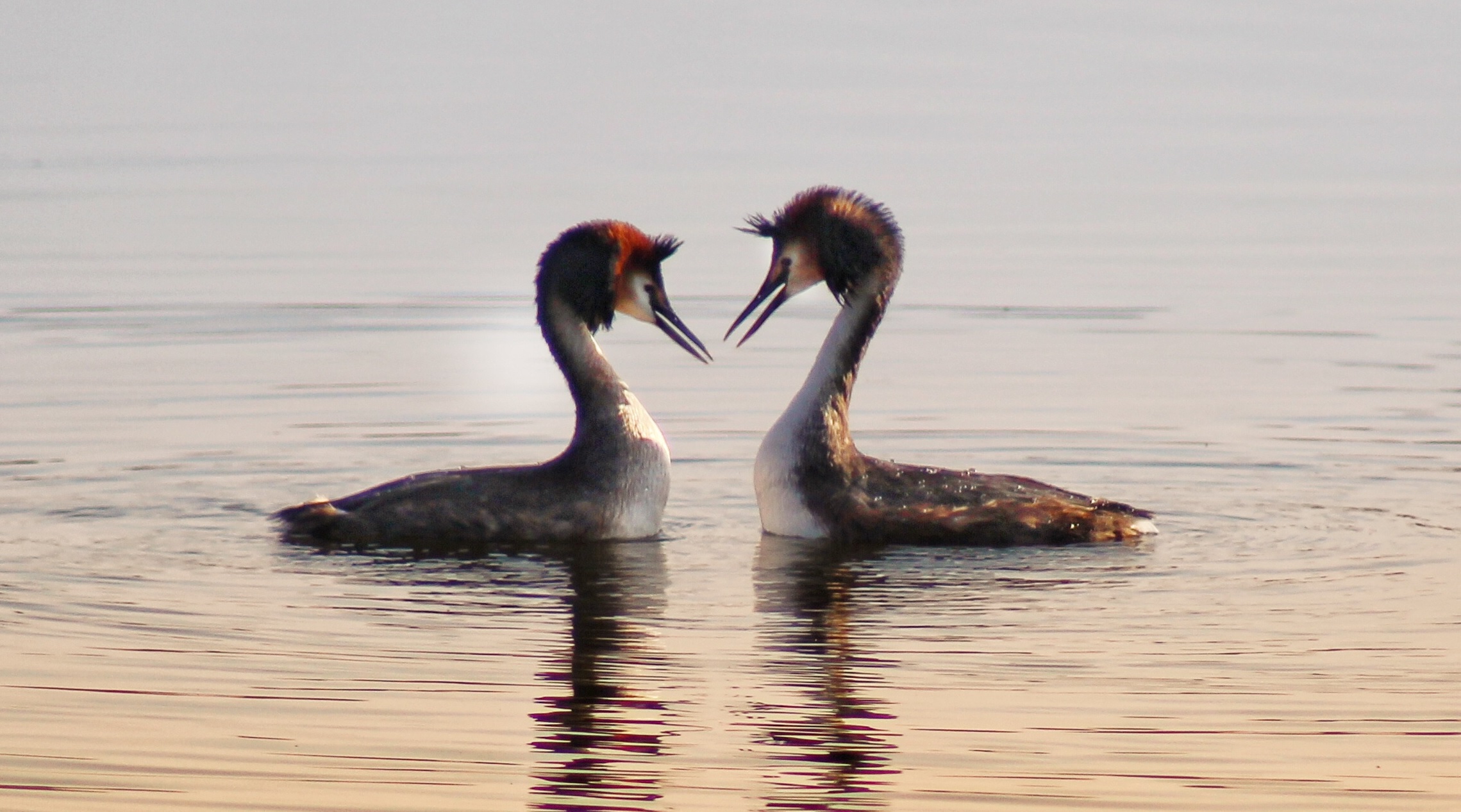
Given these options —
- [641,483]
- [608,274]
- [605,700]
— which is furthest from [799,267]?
[605,700]

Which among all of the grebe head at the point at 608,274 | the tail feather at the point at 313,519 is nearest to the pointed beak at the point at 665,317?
the grebe head at the point at 608,274

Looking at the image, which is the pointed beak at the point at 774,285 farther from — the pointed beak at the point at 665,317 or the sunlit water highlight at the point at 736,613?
the sunlit water highlight at the point at 736,613

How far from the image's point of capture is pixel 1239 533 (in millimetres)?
11156

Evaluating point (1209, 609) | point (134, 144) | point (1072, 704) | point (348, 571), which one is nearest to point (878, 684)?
point (1072, 704)

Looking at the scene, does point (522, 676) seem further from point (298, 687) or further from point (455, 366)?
point (455, 366)

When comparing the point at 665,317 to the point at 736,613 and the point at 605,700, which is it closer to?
the point at 736,613

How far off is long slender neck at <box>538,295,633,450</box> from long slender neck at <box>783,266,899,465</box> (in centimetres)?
83

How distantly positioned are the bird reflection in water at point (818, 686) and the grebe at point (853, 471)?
225mm

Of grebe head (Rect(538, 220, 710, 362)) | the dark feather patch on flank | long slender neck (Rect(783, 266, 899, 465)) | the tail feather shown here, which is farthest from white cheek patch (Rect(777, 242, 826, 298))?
the tail feather

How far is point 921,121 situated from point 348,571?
18594mm

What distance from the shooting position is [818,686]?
8.35m

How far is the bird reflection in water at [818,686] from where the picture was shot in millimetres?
7246

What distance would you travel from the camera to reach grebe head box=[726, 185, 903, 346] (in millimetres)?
11508

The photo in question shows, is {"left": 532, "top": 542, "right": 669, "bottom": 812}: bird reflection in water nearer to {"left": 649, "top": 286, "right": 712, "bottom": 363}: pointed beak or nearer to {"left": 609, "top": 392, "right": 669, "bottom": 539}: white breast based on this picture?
{"left": 609, "top": 392, "right": 669, "bottom": 539}: white breast
